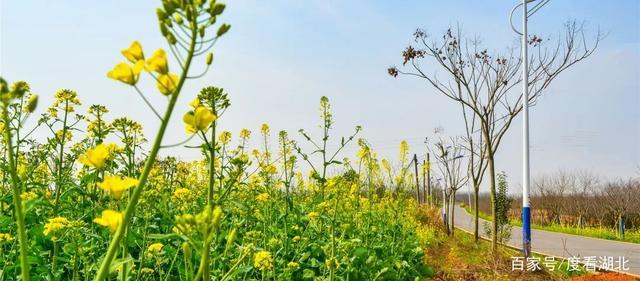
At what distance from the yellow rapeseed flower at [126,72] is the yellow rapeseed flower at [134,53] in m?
0.01

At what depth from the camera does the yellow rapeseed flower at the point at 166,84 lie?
89 centimetres

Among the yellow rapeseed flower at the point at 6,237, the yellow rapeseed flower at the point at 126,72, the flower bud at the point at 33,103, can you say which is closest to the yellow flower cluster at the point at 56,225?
the yellow rapeseed flower at the point at 6,237

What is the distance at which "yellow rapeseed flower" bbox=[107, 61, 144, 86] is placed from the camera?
910mm

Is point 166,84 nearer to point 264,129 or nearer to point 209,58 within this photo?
point 209,58

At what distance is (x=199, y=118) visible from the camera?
1.01 m

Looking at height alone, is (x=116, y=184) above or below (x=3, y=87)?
below

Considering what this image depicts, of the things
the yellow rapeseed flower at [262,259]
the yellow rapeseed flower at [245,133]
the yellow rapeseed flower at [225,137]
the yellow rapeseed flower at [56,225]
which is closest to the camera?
the yellow rapeseed flower at [56,225]

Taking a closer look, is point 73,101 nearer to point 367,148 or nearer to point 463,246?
point 367,148

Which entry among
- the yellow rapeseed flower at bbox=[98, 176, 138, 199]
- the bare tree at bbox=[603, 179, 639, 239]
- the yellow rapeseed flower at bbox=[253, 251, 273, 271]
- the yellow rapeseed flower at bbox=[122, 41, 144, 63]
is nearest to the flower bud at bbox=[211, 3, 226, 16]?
the yellow rapeseed flower at bbox=[122, 41, 144, 63]

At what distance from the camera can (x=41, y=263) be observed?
2.78m

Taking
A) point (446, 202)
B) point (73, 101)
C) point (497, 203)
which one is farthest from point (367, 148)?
point (446, 202)

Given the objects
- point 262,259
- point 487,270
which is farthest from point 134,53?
point 487,270

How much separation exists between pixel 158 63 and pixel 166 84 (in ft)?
0.12

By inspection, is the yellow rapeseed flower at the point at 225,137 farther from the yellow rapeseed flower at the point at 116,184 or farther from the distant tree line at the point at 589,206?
the distant tree line at the point at 589,206
